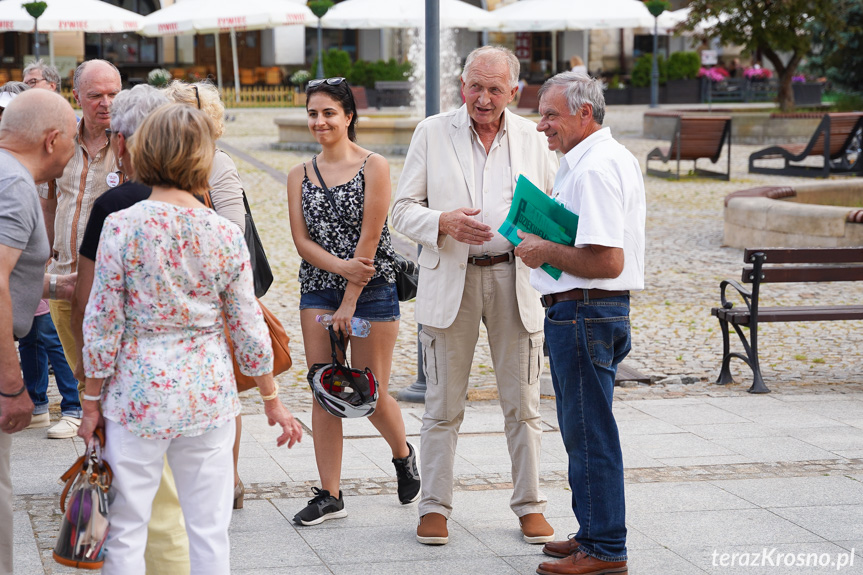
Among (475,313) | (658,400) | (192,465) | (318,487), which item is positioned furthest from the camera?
(658,400)

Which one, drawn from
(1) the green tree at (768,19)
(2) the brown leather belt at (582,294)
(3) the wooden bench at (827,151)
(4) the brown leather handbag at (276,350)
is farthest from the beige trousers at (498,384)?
(1) the green tree at (768,19)

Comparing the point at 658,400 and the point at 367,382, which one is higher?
the point at 367,382

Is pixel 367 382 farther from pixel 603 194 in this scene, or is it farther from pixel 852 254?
pixel 852 254

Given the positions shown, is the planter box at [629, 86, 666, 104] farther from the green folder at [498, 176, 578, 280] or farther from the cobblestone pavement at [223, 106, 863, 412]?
the green folder at [498, 176, 578, 280]

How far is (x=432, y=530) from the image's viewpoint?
4.30m

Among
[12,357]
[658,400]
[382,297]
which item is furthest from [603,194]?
[658,400]

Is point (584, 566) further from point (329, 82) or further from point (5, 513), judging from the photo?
point (329, 82)

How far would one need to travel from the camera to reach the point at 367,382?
14.8 feet

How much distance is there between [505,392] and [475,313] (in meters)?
0.35

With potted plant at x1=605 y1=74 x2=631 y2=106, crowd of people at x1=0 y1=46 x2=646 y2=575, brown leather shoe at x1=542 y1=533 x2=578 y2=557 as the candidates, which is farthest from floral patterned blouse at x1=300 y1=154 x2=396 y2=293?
potted plant at x1=605 y1=74 x2=631 y2=106

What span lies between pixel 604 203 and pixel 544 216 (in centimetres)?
23

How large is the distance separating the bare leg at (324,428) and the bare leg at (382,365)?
0.14 m

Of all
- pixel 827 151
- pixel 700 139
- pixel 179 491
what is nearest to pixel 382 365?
pixel 179 491

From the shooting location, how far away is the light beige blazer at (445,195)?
4.40m
